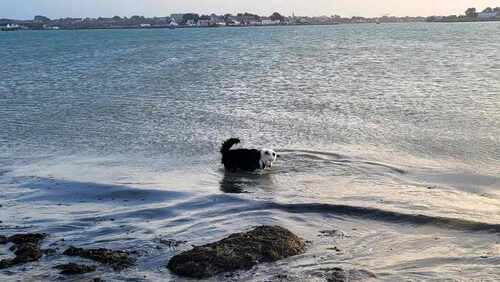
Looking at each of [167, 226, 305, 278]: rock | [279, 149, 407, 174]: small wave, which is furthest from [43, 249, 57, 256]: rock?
[279, 149, 407, 174]: small wave

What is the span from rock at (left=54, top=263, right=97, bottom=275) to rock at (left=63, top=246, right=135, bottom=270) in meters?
0.24

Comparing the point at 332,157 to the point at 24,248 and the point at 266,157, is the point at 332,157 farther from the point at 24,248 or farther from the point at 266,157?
the point at 24,248

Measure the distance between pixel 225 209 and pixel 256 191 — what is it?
148 centimetres

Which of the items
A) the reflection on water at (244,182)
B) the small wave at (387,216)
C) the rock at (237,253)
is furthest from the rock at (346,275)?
the reflection on water at (244,182)

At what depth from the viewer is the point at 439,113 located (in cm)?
2039

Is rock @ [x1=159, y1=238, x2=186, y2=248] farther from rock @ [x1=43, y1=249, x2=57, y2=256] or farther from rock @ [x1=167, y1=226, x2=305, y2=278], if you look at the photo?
rock @ [x1=43, y1=249, x2=57, y2=256]

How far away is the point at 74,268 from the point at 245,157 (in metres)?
6.44

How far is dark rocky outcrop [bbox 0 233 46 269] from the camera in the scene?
7.55 metres

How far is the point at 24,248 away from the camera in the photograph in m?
7.96

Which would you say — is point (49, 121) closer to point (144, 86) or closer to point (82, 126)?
point (82, 126)

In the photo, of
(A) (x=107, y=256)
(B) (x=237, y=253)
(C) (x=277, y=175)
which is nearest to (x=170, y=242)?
(A) (x=107, y=256)

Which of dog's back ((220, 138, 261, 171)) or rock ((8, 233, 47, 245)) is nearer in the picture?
rock ((8, 233, 47, 245))

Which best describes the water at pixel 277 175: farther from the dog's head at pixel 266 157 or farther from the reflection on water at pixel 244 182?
the dog's head at pixel 266 157

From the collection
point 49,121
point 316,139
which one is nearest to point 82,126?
point 49,121
